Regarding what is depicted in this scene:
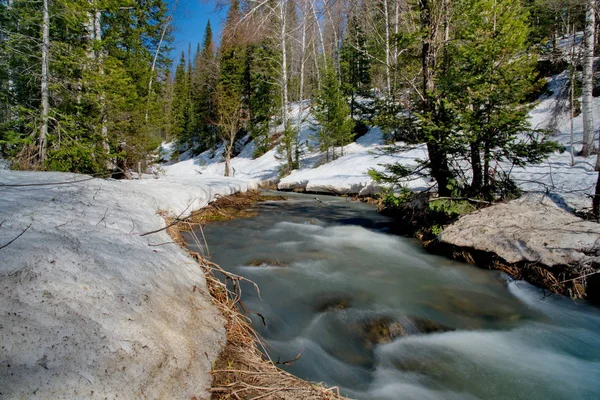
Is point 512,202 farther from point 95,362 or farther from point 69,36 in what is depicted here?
point 69,36

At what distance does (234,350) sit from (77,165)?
329 inches

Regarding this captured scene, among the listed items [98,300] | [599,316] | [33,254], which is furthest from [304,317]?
[599,316]

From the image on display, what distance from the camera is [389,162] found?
1586cm

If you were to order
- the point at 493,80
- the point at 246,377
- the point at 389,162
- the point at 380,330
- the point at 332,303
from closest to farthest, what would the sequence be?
the point at 246,377 → the point at 380,330 → the point at 332,303 → the point at 493,80 → the point at 389,162

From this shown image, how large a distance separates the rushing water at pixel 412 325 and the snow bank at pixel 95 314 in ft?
3.81

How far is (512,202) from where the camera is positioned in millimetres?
5641

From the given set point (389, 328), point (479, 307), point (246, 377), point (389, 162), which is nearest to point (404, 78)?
point (479, 307)

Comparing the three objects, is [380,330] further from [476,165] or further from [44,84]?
[44,84]

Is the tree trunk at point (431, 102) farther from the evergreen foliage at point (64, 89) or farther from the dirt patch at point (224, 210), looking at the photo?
the evergreen foliage at point (64, 89)

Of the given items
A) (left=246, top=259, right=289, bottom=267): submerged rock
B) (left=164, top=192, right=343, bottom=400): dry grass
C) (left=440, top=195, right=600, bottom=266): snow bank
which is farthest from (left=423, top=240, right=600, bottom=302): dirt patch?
(left=164, top=192, right=343, bottom=400): dry grass

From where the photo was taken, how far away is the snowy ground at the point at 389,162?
→ 737cm

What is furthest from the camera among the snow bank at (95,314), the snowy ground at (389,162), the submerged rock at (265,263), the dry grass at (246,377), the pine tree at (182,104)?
the pine tree at (182,104)

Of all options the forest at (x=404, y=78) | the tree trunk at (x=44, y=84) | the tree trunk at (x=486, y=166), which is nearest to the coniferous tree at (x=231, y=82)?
the forest at (x=404, y=78)

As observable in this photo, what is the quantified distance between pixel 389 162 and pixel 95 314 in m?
15.8
